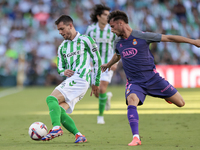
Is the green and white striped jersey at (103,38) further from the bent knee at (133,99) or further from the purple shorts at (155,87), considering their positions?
the bent knee at (133,99)

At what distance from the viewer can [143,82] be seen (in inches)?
184

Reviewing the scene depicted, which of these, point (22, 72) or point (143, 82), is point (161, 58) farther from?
point (143, 82)

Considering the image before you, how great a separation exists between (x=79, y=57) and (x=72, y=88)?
0.50 metres

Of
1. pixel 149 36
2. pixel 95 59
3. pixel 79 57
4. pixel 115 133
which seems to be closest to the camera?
pixel 149 36

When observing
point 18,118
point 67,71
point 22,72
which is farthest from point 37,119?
point 22,72

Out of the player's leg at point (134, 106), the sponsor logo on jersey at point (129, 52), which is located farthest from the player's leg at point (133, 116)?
the sponsor logo on jersey at point (129, 52)

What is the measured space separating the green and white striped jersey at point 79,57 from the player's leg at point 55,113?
0.47 meters

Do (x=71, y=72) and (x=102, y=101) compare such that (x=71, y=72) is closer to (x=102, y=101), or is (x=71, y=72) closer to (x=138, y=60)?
(x=138, y=60)

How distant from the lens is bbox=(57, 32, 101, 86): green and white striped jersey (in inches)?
194

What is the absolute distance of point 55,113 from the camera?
174 inches

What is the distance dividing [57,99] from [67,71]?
0.51 meters

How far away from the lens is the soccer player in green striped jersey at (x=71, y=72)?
466 centimetres

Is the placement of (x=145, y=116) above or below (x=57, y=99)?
below

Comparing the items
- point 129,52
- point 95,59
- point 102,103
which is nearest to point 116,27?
point 129,52
